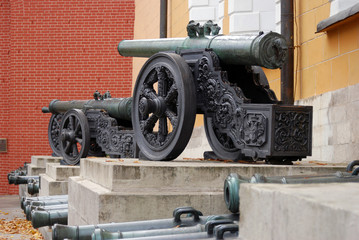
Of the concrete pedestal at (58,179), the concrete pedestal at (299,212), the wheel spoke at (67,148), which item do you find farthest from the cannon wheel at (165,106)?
the wheel spoke at (67,148)

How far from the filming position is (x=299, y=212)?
197 cm

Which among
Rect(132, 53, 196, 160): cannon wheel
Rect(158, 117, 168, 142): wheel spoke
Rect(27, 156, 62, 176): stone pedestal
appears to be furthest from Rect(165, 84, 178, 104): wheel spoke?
Rect(27, 156, 62, 176): stone pedestal

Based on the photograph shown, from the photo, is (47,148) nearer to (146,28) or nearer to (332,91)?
(146,28)

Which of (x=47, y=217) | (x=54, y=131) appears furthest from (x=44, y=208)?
(x=54, y=131)

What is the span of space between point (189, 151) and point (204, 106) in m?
6.51

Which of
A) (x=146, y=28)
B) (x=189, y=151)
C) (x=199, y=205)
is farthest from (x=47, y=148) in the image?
(x=199, y=205)

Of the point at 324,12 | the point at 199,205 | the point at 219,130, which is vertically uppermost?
the point at 324,12

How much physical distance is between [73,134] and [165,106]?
14.2ft

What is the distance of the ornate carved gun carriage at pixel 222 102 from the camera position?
5180 mm

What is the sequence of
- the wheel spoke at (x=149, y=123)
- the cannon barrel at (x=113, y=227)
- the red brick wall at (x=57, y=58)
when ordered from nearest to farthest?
the cannon barrel at (x=113, y=227) < the wheel spoke at (x=149, y=123) < the red brick wall at (x=57, y=58)

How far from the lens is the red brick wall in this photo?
18781 mm

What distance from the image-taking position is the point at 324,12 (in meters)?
7.14

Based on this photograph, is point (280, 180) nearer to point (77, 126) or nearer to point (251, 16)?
point (251, 16)

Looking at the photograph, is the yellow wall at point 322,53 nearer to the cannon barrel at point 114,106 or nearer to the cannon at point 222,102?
the cannon at point 222,102
